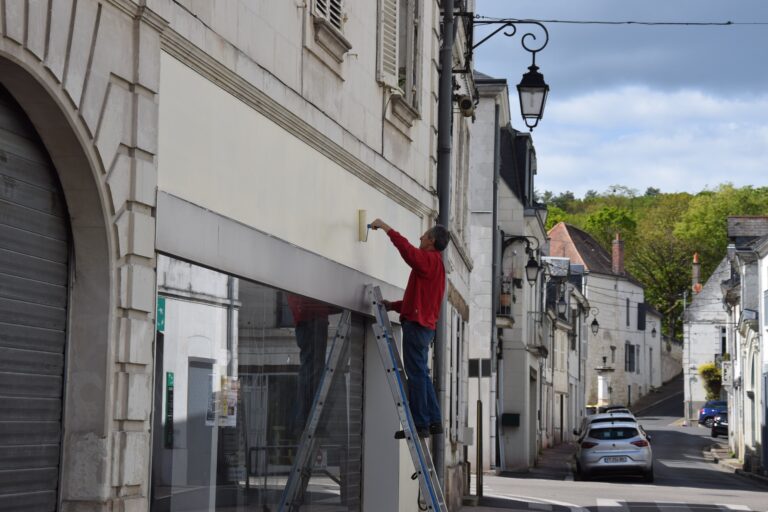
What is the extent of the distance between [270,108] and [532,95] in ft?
24.5

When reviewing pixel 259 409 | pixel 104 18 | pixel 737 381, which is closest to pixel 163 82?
pixel 104 18

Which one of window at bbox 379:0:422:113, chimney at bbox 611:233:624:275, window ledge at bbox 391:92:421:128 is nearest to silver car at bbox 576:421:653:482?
window at bbox 379:0:422:113

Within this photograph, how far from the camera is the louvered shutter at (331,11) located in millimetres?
10188

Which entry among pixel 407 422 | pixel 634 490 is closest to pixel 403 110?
pixel 407 422

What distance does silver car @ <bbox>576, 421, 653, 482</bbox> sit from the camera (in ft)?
97.5

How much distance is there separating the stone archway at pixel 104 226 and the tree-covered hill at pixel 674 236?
9715 cm

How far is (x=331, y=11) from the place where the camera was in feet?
34.7

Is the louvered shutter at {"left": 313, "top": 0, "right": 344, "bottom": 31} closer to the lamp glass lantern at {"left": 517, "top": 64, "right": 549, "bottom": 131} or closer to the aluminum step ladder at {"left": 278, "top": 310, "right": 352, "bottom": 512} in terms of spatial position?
the aluminum step ladder at {"left": 278, "top": 310, "right": 352, "bottom": 512}

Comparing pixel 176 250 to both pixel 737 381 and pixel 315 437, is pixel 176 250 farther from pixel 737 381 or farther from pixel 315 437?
pixel 737 381

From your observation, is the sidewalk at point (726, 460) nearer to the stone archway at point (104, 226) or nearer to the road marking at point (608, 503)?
the road marking at point (608, 503)

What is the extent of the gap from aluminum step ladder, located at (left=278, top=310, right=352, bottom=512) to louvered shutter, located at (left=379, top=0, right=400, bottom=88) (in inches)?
117

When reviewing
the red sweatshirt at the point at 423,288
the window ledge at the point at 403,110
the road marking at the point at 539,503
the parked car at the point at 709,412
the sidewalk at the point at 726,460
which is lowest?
the sidewalk at the point at 726,460

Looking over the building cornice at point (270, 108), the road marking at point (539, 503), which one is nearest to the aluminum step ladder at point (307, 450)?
the building cornice at point (270, 108)

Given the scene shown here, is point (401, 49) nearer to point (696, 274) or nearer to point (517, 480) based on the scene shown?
point (517, 480)
